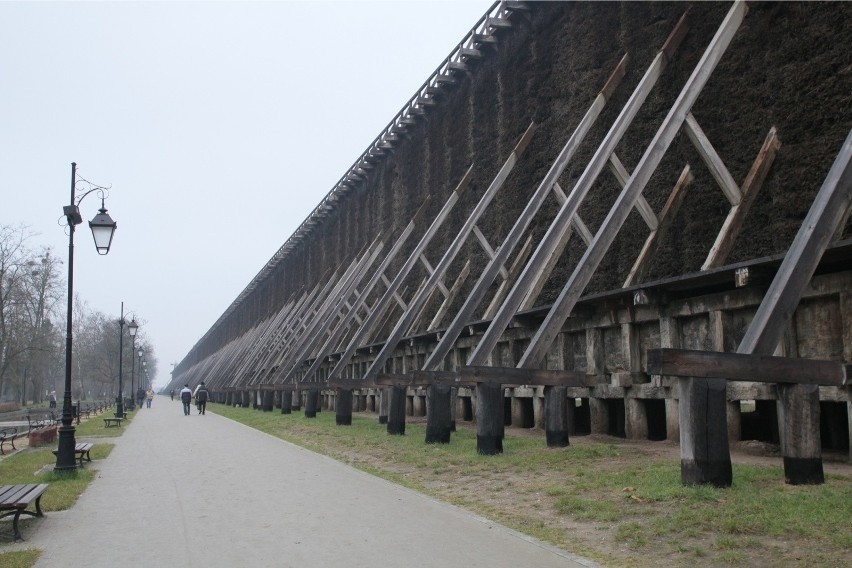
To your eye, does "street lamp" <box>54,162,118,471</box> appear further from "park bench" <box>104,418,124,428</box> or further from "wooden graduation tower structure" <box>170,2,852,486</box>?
"park bench" <box>104,418,124,428</box>

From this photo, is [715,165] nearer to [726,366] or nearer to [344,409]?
[726,366]

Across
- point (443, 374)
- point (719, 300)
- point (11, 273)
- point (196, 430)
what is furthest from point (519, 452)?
point (11, 273)

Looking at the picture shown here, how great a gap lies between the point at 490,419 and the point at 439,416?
2.33m

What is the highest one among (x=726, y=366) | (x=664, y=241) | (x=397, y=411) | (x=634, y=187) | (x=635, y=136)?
(x=635, y=136)

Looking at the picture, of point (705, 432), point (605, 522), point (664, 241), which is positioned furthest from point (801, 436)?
point (664, 241)

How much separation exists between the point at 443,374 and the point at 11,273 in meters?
45.0

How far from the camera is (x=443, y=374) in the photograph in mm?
14125

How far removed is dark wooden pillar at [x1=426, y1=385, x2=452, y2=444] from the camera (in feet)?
47.2

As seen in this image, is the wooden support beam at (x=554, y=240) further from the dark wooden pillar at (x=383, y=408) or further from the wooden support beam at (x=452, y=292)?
the wooden support beam at (x=452, y=292)

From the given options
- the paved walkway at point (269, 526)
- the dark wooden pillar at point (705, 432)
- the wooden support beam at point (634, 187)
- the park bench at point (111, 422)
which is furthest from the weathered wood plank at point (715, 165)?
the park bench at point (111, 422)

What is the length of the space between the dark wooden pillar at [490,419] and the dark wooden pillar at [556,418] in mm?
808

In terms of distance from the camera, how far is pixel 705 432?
7.70 metres

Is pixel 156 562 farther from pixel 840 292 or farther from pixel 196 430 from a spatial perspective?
pixel 196 430

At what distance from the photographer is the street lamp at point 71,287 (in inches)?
492
